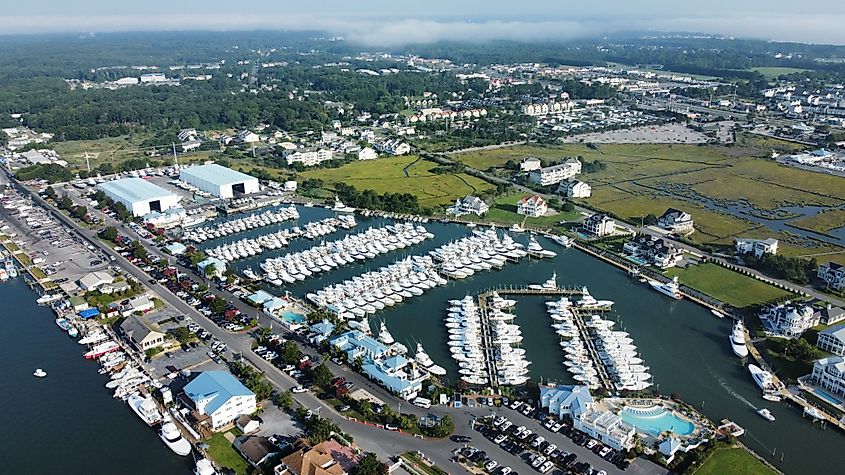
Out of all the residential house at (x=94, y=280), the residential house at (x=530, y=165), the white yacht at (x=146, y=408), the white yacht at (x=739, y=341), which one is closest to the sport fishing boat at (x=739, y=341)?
the white yacht at (x=739, y=341)

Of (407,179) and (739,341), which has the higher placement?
(739,341)

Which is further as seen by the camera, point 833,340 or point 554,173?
point 554,173

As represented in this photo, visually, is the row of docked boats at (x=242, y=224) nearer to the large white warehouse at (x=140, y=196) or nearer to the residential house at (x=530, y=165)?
the large white warehouse at (x=140, y=196)

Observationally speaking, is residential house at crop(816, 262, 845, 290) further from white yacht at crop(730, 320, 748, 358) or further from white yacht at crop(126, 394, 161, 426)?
white yacht at crop(126, 394, 161, 426)

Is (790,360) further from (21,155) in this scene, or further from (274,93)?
(274,93)

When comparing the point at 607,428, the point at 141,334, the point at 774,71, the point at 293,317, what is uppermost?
the point at 774,71

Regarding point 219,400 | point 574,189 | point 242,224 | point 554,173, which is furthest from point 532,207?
point 219,400

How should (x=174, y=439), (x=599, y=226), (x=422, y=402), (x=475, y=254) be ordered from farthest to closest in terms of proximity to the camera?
(x=599, y=226) → (x=475, y=254) → (x=422, y=402) → (x=174, y=439)

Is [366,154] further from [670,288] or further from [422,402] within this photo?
[422,402]
